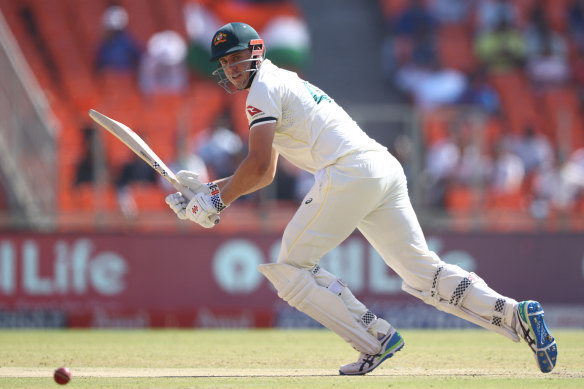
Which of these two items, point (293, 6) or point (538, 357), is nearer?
point (538, 357)

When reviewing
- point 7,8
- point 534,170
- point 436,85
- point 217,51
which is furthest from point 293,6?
point 217,51

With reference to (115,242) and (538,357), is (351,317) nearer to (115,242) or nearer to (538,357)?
(538,357)

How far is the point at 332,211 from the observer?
17.2ft

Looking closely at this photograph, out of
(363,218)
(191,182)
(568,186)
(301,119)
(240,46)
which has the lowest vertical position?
(568,186)

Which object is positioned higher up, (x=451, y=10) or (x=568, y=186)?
(x=451, y=10)

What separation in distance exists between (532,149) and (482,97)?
71.5 inches

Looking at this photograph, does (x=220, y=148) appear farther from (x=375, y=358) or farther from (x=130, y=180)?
(x=375, y=358)

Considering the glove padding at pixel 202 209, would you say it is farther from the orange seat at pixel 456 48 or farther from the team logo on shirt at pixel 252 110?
the orange seat at pixel 456 48

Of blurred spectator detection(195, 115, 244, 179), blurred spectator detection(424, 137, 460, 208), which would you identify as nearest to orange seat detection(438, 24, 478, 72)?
blurred spectator detection(424, 137, 460, 208)

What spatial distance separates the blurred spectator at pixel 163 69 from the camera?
13266 millimetres

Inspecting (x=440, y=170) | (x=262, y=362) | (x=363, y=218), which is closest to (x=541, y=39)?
(x=440, y=170)

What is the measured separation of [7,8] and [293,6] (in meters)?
4.24

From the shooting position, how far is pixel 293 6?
15547mm

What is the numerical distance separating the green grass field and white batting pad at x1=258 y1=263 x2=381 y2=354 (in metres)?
0.24
